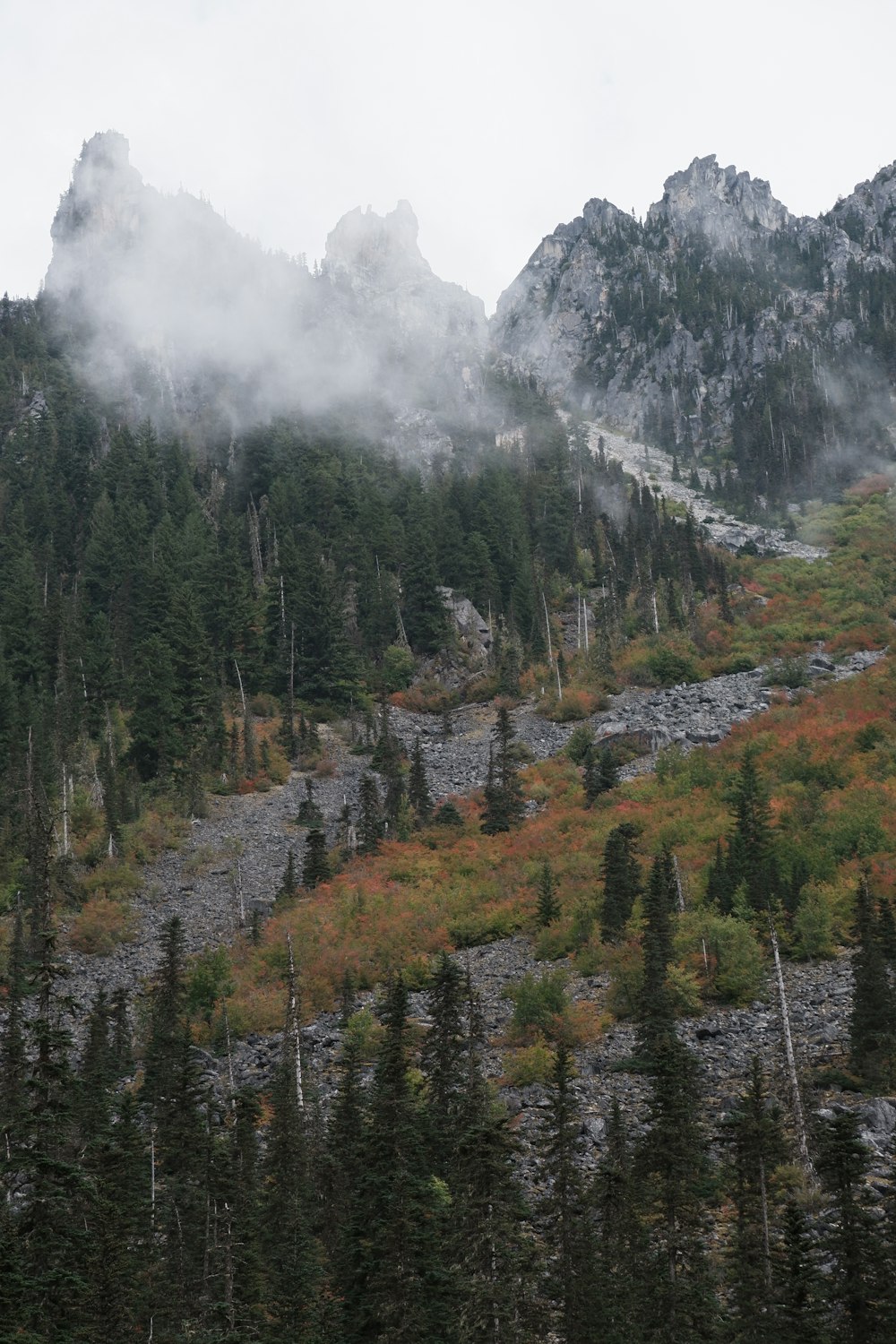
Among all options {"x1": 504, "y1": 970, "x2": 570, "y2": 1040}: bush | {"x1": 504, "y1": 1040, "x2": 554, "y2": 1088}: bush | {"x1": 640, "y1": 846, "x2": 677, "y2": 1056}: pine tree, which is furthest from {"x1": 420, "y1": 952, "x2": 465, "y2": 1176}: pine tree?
{"x1": 640, "y1": 846, "x2": 677, "y2": 1056}: pine tree

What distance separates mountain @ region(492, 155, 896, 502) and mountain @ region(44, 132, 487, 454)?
794 inches

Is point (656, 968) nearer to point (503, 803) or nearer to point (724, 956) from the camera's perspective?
point (724, 956)

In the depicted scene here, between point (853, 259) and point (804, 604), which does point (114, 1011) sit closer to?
point (804, 604)

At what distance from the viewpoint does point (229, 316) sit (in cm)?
15175

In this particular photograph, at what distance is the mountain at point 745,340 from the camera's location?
142750 millimetres

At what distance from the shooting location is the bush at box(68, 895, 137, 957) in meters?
49.2

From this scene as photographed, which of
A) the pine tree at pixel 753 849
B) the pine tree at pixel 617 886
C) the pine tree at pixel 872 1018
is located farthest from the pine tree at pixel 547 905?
the pine tree at pixel 872 1018

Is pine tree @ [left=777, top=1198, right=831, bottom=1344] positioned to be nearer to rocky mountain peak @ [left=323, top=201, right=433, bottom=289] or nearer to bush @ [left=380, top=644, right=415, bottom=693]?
bush @ [left=380, top=644, right=415, bottom=693]

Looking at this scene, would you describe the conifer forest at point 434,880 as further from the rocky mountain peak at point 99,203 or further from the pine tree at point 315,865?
the rocky mountain peak at point 99,203

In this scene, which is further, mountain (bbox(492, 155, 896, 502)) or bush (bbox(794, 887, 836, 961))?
mountain (bbox(492, 155, 896, 502))

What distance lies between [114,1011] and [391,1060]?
738 inches

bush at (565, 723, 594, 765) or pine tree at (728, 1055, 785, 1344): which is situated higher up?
bush at (565, 723, 594, 765)

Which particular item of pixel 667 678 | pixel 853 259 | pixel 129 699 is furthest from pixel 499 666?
pixel 853 259

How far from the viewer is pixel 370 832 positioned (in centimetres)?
5753
